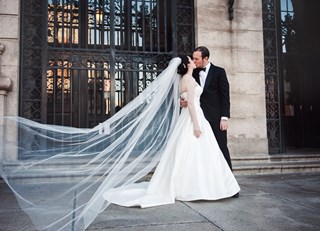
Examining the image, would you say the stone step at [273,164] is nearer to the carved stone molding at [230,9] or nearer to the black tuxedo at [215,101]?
the black tuxedo at [215,101]

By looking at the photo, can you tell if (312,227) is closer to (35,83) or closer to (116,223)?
(116,223)

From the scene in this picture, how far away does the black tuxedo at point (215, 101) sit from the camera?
4.96 metres

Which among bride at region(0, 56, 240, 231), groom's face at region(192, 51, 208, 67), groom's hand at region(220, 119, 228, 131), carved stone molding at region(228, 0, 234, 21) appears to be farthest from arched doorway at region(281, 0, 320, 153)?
bride at region(0, 56, 240, 231)

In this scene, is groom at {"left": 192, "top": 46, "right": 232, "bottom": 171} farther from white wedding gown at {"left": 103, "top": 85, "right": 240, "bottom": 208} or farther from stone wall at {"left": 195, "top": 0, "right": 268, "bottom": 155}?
stone wall at {"left": 195, "top": 0, "right": 268, "bottom": 155}

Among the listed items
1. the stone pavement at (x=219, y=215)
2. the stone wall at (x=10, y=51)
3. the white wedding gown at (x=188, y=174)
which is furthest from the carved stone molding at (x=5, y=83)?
the white wedding gown at (x=188, y=174)

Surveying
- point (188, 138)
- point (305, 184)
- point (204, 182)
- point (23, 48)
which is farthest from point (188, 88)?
point (23, 48)

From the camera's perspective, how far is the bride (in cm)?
371

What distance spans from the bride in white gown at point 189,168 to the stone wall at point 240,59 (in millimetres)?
2752

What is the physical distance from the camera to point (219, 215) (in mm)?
3803

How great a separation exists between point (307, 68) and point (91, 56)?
7.07 m

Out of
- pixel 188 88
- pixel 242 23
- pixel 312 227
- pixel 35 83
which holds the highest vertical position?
pixel 242 23

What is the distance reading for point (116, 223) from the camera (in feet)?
11.5

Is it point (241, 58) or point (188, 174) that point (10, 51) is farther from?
point (241, 58)

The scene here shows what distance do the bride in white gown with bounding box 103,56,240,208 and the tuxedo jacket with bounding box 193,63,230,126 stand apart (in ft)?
0.66
